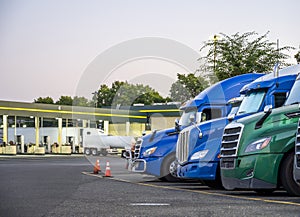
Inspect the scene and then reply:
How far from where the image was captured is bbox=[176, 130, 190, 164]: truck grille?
17.1m

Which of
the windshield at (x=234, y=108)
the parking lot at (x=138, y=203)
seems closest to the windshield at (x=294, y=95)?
the parking lot at (x=138, y=203)

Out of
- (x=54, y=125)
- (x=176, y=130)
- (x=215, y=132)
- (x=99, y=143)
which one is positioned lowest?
(x=215, y=132)

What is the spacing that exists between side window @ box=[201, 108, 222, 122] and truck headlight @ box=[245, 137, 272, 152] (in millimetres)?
5187

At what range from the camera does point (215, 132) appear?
650 inches

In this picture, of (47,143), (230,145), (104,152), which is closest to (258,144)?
(230,145)

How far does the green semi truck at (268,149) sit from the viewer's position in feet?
43.7

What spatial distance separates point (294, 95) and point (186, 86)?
1827cm

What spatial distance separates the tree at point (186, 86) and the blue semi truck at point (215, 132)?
1346 centimetres

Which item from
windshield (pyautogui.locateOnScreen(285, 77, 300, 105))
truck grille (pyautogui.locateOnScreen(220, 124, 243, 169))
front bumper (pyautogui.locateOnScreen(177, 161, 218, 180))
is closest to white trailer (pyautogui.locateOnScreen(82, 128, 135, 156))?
front bumper (pyautogui.locateOnScreen(177, 161, 218, 180))

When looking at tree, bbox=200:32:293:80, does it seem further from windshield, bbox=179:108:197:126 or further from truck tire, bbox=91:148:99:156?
truck tire, bbox=91:148:99:156

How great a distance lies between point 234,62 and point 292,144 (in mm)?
20622

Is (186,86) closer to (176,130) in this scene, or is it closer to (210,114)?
(176,130)

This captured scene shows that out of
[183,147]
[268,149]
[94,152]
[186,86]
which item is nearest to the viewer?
[268,149]

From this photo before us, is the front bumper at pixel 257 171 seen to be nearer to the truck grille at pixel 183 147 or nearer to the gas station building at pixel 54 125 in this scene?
the truck grille at pixel 183 147
